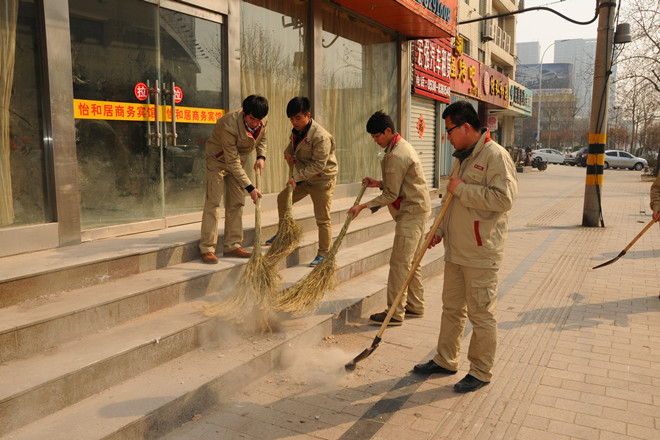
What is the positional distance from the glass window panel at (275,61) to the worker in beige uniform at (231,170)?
2.31 meters

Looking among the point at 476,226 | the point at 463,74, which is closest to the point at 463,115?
the point at 476,226

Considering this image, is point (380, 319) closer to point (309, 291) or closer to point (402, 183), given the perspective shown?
point (309, 291)

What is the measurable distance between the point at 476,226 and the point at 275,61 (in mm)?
5536

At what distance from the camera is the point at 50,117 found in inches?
185

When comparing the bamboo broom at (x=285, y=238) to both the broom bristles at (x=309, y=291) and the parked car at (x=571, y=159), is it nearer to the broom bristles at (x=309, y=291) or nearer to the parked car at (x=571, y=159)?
the broom bristles at (x=309, y=291)

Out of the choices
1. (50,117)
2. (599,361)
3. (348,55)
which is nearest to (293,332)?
(599,361)

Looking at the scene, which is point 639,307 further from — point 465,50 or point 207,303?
point 465,50

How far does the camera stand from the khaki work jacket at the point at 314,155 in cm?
543

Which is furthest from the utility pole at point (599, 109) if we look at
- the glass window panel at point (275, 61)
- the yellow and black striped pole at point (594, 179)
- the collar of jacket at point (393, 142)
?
the collar of jacket at point (393, 142)

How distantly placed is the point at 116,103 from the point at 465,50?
1972cm

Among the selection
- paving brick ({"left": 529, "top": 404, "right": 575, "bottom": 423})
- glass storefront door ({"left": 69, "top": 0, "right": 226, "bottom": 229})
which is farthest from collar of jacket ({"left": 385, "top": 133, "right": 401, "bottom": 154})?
glass storefront door ({"left": 69, "top": 0, "right": 226, "bottom": 229})

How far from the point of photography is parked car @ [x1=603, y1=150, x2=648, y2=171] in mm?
38709

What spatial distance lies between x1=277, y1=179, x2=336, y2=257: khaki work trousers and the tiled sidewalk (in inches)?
47.0

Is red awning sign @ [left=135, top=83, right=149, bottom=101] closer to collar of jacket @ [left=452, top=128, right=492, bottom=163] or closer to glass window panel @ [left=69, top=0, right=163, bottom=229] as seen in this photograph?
→ glass window panel @ [left=69, top=0, right=163, bottom=229]
